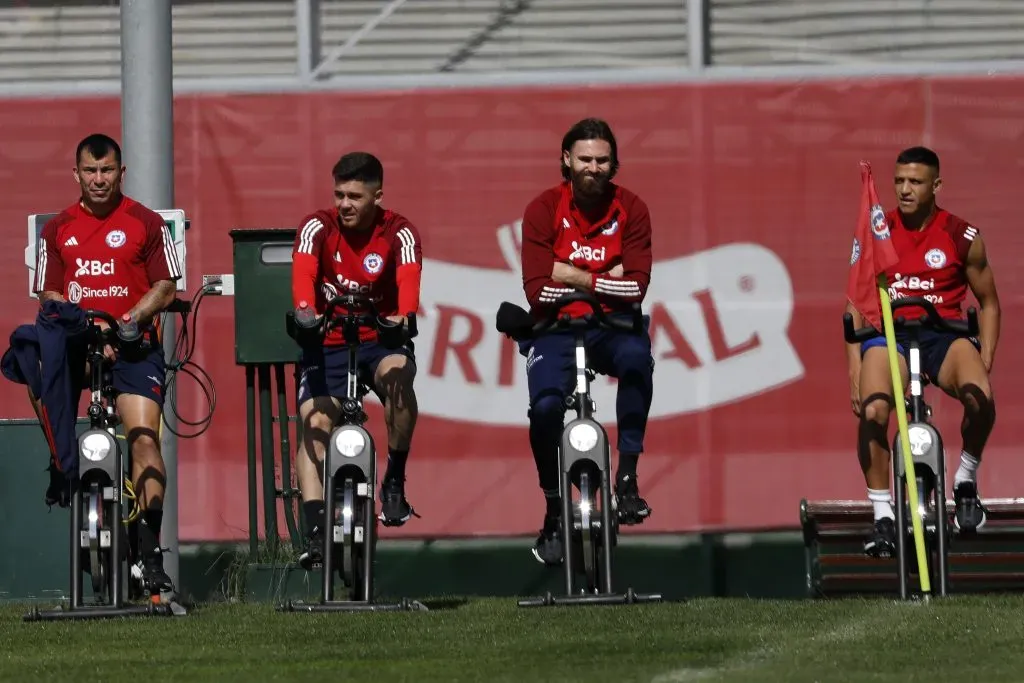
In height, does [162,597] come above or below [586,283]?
below

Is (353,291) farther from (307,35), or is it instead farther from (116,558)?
(307,35)

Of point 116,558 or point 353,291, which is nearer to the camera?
point 116,558

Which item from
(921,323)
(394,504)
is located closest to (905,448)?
(921,323)

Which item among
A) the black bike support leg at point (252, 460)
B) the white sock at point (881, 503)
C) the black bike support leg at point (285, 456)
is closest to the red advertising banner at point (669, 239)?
the black bike support leg at point (252, 460)

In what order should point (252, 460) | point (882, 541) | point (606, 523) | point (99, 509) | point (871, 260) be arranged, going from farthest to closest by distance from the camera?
point (252, 460) < point (871, 260) < point (882, 541) < point (99, 509) < point (606, 523)

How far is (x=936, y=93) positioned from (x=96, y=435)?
5.35m

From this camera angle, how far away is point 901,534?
28.1 feet

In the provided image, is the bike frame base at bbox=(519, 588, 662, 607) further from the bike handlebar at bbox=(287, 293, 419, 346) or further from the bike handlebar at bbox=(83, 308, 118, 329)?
the bike handlebar at bbox=(83, 308, 118, 329)

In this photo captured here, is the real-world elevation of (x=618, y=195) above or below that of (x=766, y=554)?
above

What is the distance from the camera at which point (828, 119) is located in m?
11.8

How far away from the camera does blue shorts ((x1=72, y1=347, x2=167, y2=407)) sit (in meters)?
8.62

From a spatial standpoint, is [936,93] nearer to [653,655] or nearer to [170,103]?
[170,103]

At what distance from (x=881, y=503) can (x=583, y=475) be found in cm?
135

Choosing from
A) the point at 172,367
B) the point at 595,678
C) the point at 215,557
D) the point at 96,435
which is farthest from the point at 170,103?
the point at 595,678
